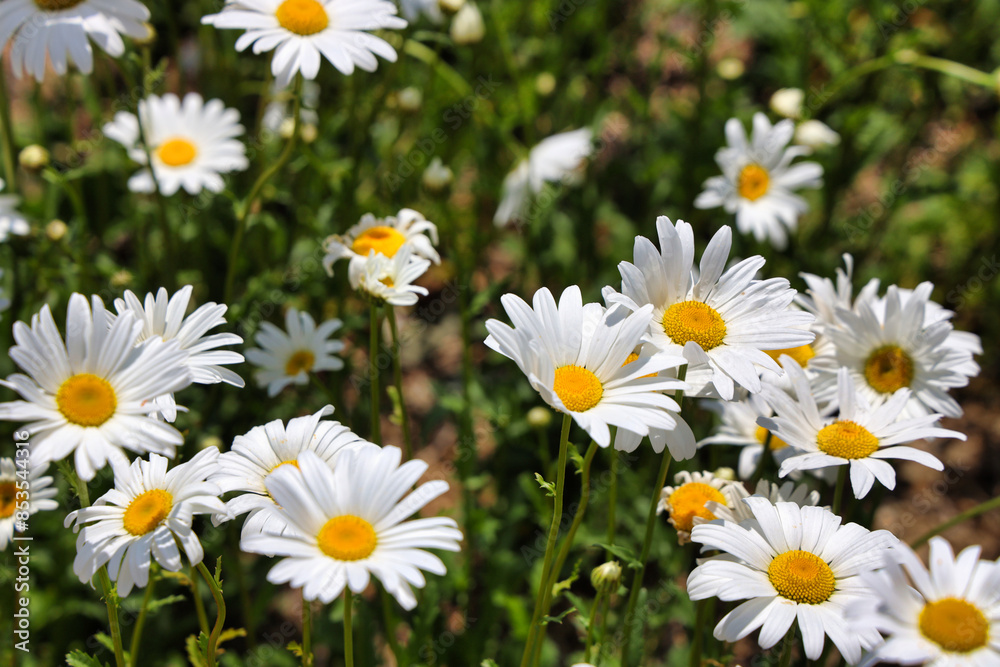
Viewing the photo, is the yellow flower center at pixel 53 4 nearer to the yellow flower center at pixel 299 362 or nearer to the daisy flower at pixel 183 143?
the daisy flower at pixel 183 143

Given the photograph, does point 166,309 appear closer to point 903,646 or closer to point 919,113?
point 903,646

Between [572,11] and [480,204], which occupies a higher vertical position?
[572,11]

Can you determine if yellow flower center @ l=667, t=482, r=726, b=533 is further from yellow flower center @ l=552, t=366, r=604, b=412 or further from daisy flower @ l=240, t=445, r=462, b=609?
daisy flower @ l=240, t=445, r=462, b=609

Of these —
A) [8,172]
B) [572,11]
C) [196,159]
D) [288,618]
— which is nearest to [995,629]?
[288,618]

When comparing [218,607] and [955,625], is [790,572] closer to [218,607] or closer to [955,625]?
[955,625]

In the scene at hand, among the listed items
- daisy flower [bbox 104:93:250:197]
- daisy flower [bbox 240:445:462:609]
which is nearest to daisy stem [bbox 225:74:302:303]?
daisy flower [bbox 104:93:250:197]
